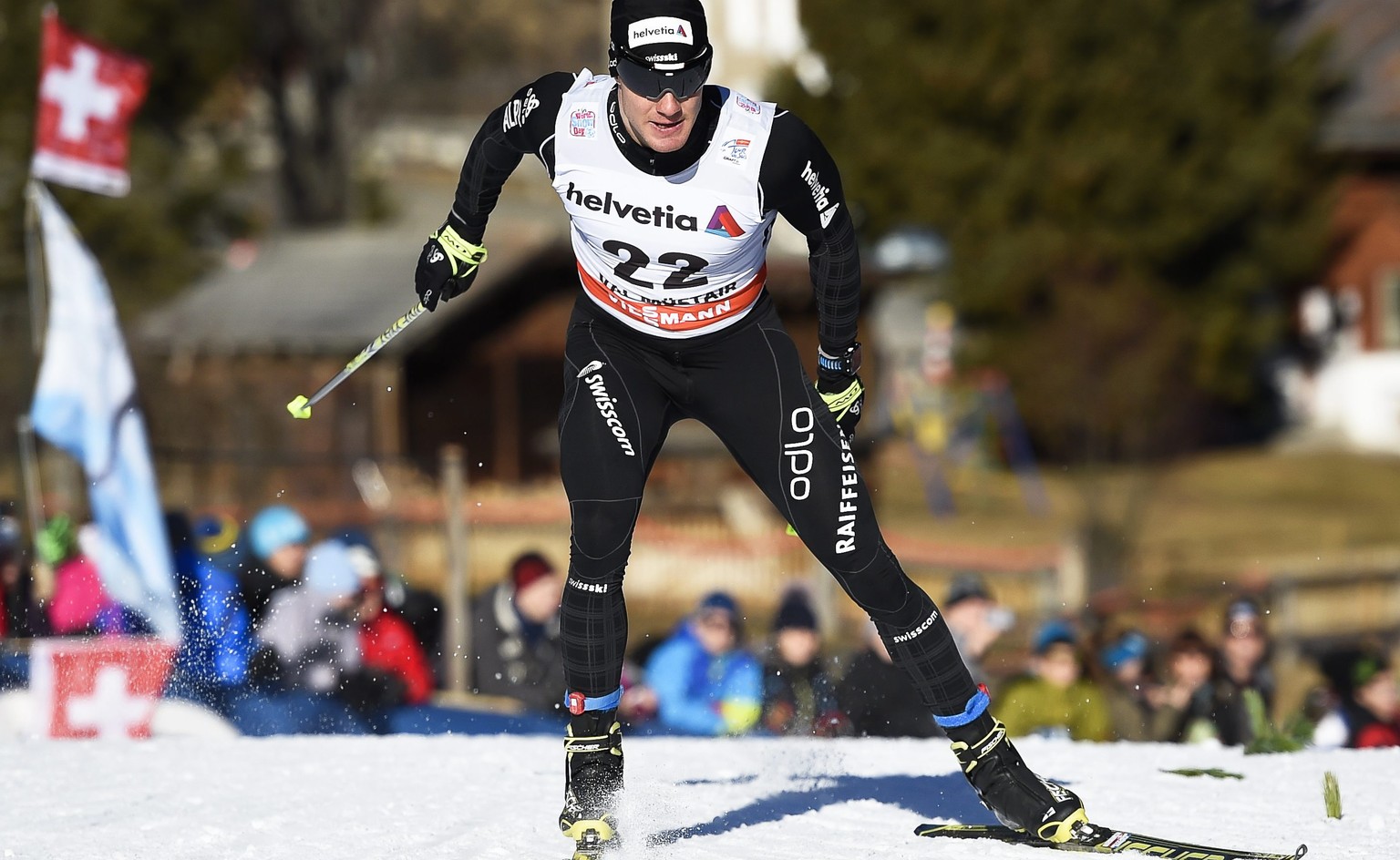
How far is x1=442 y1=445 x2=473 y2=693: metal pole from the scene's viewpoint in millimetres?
10148

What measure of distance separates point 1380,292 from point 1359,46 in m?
5.40

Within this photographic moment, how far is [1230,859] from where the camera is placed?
489 cm

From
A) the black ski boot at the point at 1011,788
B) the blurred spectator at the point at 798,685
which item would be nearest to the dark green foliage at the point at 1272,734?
the blurred spectator at the point at 798,685

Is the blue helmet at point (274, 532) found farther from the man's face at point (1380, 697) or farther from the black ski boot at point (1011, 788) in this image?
the man's face at point (1380, 697)

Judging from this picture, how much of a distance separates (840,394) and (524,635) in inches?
162

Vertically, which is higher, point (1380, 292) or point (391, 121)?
point (391, 121)

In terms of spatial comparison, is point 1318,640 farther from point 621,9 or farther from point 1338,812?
point 621,9

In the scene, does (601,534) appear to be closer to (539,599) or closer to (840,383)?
(840,383)

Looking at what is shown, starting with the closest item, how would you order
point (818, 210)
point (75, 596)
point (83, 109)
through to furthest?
1. point (818, 210)
2. point (75, 596)
3. point (83, 109)

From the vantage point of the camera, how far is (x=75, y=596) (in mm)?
9625

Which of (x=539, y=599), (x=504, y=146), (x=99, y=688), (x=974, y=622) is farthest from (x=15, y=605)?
(x=504, y=146)

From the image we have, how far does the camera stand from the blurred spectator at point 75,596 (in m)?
9.36

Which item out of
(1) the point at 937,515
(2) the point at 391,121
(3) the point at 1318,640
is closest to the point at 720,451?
(1) the point at 937,515

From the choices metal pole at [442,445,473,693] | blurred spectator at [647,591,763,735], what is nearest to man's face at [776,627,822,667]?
blurred spectator at [647,591,763,735]
